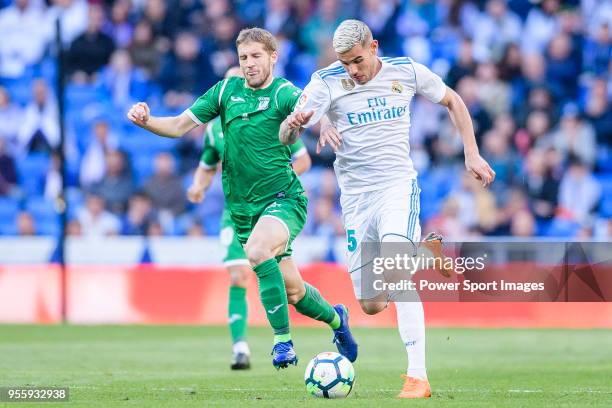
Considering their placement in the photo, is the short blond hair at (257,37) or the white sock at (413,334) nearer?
the white sock at (413,334)

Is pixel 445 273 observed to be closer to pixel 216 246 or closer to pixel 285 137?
pixel 285 137

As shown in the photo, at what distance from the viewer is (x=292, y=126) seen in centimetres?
872

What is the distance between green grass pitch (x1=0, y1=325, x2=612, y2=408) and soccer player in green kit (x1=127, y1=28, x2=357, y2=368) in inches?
39.1

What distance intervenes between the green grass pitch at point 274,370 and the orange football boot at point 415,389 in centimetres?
14

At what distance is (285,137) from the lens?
889 cm

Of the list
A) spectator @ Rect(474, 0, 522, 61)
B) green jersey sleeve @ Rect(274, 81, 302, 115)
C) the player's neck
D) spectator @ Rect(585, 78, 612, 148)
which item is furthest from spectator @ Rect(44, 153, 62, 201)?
green jersey sleeve @ Rect(274, 81, 302, 115)

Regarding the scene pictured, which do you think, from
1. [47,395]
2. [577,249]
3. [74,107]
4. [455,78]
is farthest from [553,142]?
[47,395]

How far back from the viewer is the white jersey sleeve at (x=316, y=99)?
8.96 metres

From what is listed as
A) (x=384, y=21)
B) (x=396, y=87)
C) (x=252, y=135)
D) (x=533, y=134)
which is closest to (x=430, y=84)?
(x=396, y=87)

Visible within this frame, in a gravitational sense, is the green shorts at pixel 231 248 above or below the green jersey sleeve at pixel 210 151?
below

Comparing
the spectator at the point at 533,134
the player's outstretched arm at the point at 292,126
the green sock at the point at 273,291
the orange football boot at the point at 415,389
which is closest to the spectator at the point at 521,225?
the spectator at the point at 533,134

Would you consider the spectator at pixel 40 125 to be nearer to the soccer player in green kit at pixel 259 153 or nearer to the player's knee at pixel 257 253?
the soccer player in green kit at pixel 259 153

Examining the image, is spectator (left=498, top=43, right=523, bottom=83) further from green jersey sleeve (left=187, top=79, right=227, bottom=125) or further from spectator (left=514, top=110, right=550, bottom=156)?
green jersey sleeve (left=187, top=79, right=227, bottom=125)

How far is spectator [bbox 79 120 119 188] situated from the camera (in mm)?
20516
